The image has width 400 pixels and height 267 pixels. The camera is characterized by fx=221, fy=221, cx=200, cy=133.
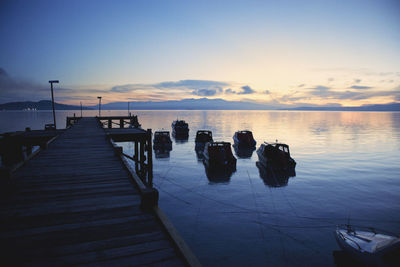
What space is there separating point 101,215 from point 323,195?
1719 cm

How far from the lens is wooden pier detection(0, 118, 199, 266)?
405cm

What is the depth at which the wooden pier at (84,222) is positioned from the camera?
4.05 meters

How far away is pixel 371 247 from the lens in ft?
29.9

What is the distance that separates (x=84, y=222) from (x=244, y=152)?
3317 cm

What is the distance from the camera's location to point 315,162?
2903cm

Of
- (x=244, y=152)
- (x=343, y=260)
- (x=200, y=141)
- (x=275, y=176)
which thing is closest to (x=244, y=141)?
(x=244, y=152)

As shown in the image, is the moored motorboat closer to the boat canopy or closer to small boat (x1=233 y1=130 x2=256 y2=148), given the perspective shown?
small boat (x1=233 y1=130 x2=256 y2=148)

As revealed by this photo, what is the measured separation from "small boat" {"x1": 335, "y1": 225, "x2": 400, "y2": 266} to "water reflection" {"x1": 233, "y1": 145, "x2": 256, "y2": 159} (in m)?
23.0

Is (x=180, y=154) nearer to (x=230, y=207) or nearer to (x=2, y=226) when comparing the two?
(x=230, y=207)

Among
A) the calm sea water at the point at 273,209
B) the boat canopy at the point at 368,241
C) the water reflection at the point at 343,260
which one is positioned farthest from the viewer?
the calm sea water at the point at 273,209

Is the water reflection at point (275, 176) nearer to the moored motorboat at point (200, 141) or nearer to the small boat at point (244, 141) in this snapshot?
the small boat at point (244, 141)

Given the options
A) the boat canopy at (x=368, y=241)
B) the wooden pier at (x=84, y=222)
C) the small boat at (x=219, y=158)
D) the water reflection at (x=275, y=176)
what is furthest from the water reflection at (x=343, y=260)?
the small boat at (x=219, y=158)

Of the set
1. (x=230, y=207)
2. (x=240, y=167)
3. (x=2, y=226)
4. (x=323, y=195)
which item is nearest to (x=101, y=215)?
(x=2, y=226)

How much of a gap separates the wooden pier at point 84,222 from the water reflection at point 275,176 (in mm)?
15855
